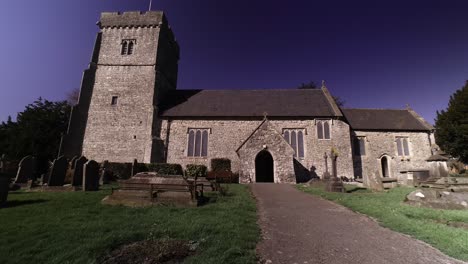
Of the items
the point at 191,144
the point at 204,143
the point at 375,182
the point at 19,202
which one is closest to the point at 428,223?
the point at 375,182

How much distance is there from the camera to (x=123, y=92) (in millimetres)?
23453

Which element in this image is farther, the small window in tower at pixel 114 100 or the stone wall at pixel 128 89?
Answer: the small window in tower at pixel 114 100

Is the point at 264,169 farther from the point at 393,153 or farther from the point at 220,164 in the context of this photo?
the point at 393,153

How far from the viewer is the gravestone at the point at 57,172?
11.8m

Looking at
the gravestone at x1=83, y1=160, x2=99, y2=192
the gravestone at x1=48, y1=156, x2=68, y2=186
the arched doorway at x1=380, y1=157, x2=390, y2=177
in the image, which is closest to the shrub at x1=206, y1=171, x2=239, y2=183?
the gravestone at x1=83, y1=160, x2=99, y2=192

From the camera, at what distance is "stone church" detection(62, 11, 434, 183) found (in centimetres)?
2159

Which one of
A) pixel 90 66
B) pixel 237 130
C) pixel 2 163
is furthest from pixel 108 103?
pixel 237 130

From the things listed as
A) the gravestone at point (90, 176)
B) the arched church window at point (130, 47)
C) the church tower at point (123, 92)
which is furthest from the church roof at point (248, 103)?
the gravestone at point (90, 176)

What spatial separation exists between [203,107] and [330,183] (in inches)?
618

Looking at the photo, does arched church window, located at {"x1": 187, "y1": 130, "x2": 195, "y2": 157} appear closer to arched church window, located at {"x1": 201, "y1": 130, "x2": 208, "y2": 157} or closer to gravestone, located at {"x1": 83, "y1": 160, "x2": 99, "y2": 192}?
arched church window, located at {"x1": 201, "y1": 130, "x2": 208, "y2": 157}

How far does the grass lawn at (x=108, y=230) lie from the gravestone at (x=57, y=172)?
14.6ft

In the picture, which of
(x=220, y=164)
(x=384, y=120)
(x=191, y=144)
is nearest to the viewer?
Answer: (x=220, y=164)

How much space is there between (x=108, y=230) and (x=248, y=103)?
21256 millimetres

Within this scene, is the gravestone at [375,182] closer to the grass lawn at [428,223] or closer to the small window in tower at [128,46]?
the grass lawn at [428,223]
